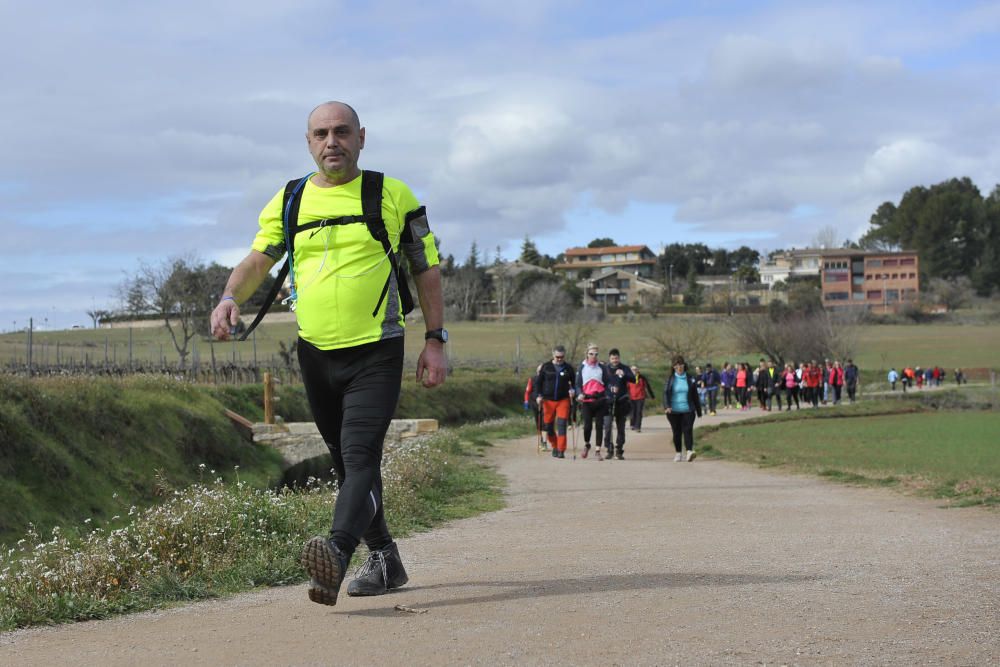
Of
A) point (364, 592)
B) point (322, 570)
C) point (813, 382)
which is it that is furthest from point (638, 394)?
point (322, 570)

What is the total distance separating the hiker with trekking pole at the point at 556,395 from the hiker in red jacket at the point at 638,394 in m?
6.40

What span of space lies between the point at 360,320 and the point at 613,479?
11.3m

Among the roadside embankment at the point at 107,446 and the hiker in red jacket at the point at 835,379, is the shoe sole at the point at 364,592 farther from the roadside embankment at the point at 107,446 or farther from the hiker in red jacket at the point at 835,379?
the hiker in red jacket at the point at 835,379

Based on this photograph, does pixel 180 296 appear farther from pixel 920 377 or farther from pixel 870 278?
pixel 870 278

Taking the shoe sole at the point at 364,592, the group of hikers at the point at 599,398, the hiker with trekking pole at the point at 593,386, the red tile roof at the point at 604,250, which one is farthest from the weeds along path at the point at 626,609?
the red tile roof at the point at 604,250

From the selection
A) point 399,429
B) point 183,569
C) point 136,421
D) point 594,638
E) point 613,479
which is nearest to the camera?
point 594,638

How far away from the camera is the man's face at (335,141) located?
18.6 feet

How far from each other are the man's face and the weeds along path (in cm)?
208

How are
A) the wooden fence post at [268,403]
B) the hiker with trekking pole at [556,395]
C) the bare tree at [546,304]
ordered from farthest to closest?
the bare tree at [546,304] < the wooden fence post at [268,403] < the hiker with trekking pole at [556,395]

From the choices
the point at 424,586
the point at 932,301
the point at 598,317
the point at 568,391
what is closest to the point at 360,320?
the point at 424,586

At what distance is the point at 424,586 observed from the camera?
6164 millimetres

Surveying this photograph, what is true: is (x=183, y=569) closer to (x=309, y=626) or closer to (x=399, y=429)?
(x=309, y=626)

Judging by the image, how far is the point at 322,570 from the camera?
502cm

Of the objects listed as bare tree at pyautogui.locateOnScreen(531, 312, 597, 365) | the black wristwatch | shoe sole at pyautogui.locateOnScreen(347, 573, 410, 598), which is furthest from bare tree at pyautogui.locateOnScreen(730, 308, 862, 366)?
shoe sole at pyautogui.locateOnScreen(347, 573, 410, 598)
